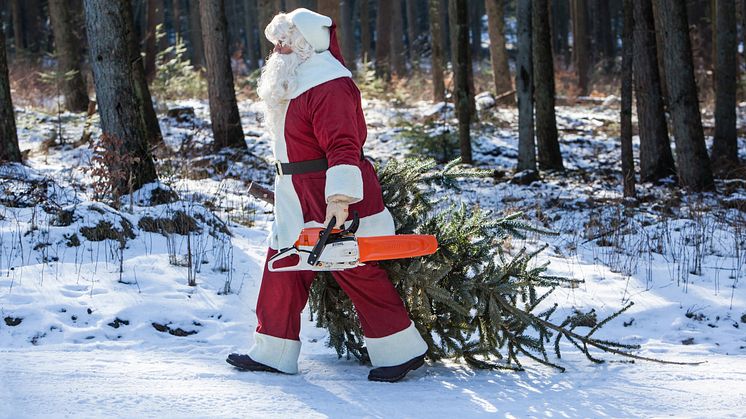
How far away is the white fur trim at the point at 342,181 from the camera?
405 centimetres

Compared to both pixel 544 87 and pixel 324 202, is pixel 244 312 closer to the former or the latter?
pixel 324 202

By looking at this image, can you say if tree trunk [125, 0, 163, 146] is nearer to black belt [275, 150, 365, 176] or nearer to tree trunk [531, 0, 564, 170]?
tree trunk [531, 0, 564, 170]

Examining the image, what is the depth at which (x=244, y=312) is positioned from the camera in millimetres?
6094

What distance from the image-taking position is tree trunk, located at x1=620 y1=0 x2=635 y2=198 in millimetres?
10914

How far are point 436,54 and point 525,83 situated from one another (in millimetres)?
8293

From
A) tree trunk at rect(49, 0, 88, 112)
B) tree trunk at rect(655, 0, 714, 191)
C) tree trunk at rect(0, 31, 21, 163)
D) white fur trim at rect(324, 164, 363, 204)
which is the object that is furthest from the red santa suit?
tree trunk at rect(49, 0, 88, 112)

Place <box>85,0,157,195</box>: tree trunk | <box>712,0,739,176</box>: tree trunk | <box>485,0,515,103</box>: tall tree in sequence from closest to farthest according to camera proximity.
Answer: <box>85,0,157,195</box>: tree trunk, <box>712,0,739,176</box>: tree trunk, <box>485,0,515,103</box>: tall tree

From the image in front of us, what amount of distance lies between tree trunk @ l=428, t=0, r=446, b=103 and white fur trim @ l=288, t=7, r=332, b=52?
1631 cm

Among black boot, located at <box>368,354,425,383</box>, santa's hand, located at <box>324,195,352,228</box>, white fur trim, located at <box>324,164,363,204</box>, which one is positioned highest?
white fur trim, located at <box>324,164,363,204</box>

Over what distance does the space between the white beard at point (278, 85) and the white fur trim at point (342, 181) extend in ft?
1.67

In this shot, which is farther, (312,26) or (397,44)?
(397,44)

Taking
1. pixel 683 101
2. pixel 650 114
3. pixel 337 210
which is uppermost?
→ pixel 683 101

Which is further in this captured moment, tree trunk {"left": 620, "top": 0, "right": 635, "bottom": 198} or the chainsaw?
tree trunk {"left": 620, "top": 0, "right": 635, "bottom": 198}

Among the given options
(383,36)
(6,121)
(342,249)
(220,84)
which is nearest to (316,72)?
(342,249)
